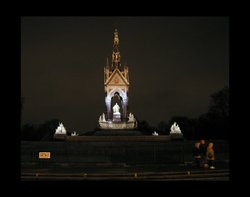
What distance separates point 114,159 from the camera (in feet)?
72.4

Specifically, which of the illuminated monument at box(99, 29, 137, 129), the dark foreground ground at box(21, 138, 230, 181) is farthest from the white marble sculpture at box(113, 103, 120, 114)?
the dark foreground ground at box(21, 138, 230, 181)

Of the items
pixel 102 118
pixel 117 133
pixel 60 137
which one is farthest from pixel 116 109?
pixel 60 137

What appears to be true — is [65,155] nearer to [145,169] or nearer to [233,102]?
[145,169]

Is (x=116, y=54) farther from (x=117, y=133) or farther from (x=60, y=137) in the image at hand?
(x=60, y=137)

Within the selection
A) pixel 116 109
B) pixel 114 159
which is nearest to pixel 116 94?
pixel 116 109

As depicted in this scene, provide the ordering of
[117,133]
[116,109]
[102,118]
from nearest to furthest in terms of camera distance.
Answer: [117,133]
[102,118]
[116,109]

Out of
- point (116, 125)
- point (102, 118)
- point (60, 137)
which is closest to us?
point (60, 137)

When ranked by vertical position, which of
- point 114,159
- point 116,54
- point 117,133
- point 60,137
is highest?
point 116,54

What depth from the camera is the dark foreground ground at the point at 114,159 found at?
18.8 meters

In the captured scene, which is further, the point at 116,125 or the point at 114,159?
the point at 116,125

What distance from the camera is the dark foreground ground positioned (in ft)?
61.7

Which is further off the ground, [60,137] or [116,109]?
[116,109]

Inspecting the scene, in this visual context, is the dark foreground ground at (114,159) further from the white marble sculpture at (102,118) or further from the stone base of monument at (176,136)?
the white marble sculpture at (102,118)

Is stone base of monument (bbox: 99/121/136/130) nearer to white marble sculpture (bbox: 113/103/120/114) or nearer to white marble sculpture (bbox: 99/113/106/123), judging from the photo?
white marble sculpture (bbox: 99/113/106/123)
